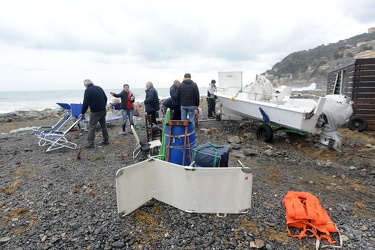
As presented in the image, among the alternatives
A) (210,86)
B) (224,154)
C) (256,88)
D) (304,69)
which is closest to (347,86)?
(256,88)

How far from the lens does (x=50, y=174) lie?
4371mm

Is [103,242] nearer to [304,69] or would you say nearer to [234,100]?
[234,100]

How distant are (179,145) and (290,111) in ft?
11.0

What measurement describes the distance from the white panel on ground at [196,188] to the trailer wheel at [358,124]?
23.8 feet

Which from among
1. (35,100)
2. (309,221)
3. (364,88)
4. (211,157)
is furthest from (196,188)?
(35,100)

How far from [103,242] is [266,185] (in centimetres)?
262

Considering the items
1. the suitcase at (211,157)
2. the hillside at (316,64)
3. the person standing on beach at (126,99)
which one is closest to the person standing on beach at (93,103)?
the person standing on beach at (126,99)

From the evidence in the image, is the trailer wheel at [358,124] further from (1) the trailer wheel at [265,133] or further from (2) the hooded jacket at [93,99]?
(2) the hooded jacket at [93,99]

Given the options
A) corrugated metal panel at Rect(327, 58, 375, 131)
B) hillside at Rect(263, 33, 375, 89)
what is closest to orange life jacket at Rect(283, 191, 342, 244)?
corrugated metal panel at Rect(327, 58, 375, 131)

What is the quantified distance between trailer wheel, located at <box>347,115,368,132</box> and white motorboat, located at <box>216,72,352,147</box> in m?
2.79

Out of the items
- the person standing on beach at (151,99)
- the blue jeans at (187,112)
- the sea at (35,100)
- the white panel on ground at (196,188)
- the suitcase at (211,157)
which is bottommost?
the sea at (35,100)

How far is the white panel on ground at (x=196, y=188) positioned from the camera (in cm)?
279

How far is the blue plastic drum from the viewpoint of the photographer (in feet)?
12.0

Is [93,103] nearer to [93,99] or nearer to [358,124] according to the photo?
[93,99]
